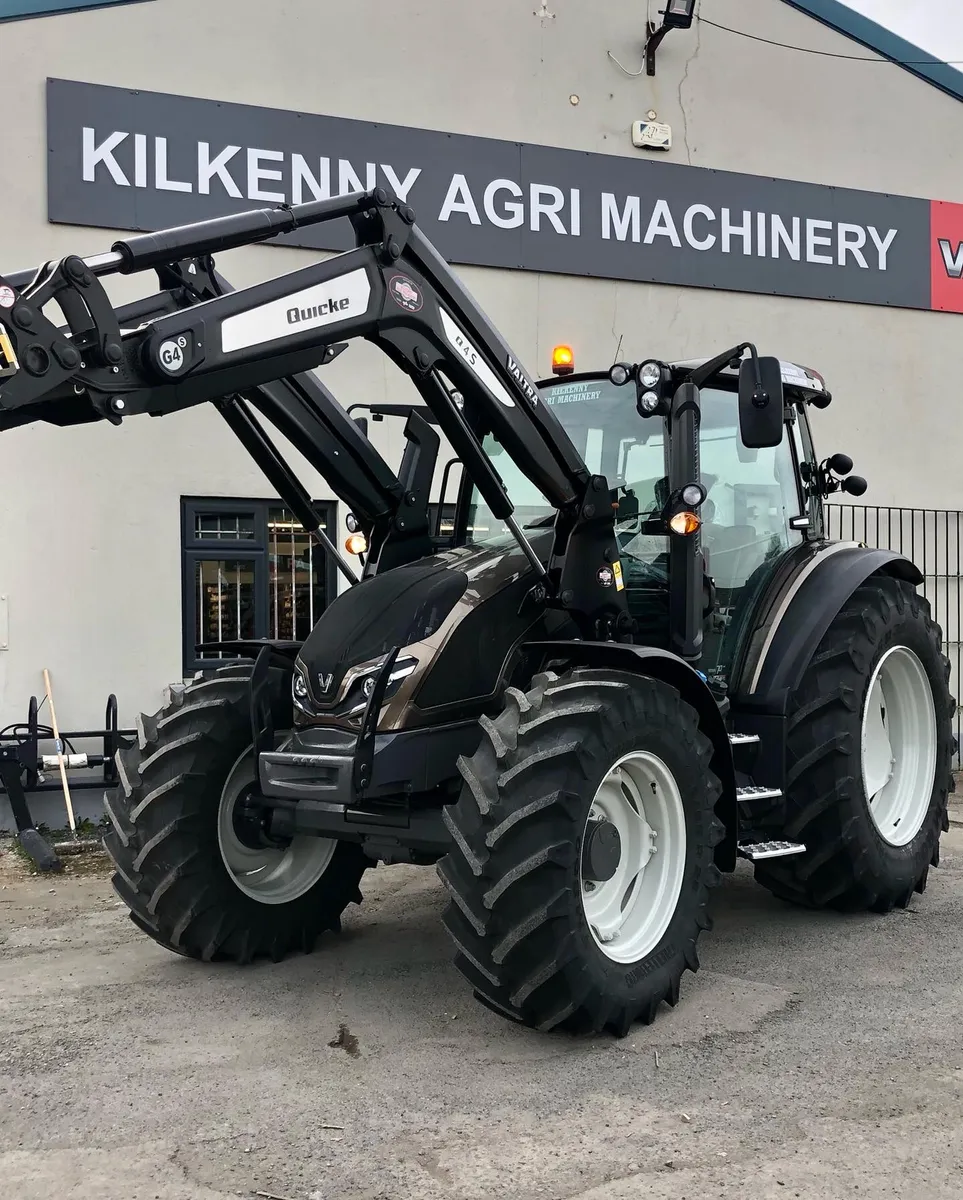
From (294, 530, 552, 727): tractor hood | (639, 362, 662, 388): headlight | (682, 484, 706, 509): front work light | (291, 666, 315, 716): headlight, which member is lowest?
(291, 666, 315, 716): headlight

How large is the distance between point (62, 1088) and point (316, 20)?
300 inches

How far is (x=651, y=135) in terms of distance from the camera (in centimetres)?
980

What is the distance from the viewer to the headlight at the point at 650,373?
4.81m

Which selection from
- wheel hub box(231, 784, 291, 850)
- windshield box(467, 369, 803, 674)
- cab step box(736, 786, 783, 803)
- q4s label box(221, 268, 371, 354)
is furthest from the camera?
windshield box(467, 369, 803, 674)

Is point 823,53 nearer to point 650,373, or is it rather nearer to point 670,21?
point 670,21

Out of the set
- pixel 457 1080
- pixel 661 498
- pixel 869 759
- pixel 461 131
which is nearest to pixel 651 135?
pixel 461 131

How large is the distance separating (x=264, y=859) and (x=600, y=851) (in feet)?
5.20

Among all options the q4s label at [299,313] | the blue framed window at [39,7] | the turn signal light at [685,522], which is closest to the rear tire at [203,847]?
the q4s label at [299,313]

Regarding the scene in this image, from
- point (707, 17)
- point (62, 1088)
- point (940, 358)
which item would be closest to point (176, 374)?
point (62, 1088)

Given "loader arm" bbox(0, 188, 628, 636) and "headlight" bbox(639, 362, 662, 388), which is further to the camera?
"headlight" bbox(639, 362, 662, 388)

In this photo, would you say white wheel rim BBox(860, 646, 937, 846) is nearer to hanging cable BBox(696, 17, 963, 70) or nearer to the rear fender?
the rear fender

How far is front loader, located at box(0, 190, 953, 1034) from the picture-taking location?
3.76 meters

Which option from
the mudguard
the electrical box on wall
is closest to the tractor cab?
the mudguard

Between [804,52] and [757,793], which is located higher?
[804,52]
